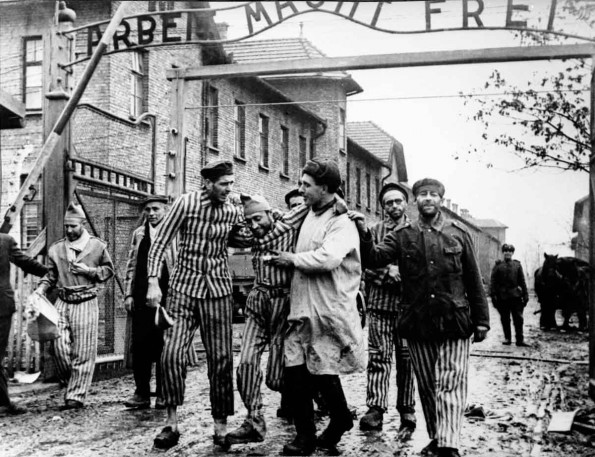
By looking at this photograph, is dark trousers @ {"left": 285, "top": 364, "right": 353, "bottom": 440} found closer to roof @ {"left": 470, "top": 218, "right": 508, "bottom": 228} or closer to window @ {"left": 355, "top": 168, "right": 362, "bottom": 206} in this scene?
window @ {"left": 355, "top": 168, "right": 362, "bottom": 206}

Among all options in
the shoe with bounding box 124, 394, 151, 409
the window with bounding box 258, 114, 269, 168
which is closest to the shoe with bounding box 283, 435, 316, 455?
the shoe with bounding box 124, 394, 151, 409

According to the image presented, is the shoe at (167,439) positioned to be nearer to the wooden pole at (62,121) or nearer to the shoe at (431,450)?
the shoe at (431,450)

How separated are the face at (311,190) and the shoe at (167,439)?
6.53 ft

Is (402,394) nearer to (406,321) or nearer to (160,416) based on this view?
(406,321)

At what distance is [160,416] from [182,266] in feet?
7.01

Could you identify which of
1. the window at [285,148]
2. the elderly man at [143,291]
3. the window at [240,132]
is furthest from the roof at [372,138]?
the elderly man at [143,291]

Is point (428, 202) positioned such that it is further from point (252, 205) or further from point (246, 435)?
point (246, 435)

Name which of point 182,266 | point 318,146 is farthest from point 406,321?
point 318,146

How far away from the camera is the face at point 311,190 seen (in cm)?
586

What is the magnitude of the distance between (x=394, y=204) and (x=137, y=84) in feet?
47.7

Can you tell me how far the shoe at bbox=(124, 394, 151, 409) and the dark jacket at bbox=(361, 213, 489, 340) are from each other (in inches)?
125

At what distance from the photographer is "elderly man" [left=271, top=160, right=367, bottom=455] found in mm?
5586

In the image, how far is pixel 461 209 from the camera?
110062 millimetres

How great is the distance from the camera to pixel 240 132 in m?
27.5
